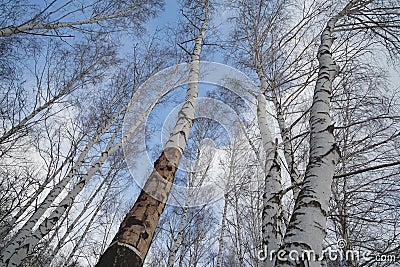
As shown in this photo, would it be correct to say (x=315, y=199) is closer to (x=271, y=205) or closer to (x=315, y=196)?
(x=315, y=196)

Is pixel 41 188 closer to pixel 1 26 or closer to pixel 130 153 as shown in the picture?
pixel 130 153

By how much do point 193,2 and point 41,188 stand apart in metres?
6.35

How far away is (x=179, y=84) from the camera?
764 centimetres

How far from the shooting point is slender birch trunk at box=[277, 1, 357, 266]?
1461mm

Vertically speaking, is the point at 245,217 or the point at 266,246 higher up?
the point at 245,217

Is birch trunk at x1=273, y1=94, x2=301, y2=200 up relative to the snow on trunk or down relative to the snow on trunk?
up

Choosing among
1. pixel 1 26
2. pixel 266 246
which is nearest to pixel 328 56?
pixel 266 246

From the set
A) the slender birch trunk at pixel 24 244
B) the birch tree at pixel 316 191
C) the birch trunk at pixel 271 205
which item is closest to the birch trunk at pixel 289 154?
the birch trunk at pixel 271 205

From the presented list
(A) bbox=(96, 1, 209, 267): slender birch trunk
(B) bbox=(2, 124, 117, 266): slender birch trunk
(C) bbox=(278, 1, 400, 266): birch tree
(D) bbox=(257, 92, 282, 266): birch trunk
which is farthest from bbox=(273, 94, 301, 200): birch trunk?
(B) bbox=(2, 124, 117, 266): slender birch trunk

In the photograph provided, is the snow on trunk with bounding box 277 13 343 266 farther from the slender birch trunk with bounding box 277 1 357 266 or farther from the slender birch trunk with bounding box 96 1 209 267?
the slender birch trunk with bounding box 96 1 209 267

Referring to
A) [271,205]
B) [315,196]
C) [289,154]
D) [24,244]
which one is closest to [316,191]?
[315,196]

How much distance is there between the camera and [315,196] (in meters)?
1.73

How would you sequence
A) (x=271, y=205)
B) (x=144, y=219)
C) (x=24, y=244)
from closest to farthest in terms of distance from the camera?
(x=144, y=219)
(x=271, y=205)
(x=24, y=244)

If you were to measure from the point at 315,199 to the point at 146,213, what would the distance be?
51.2 inches
